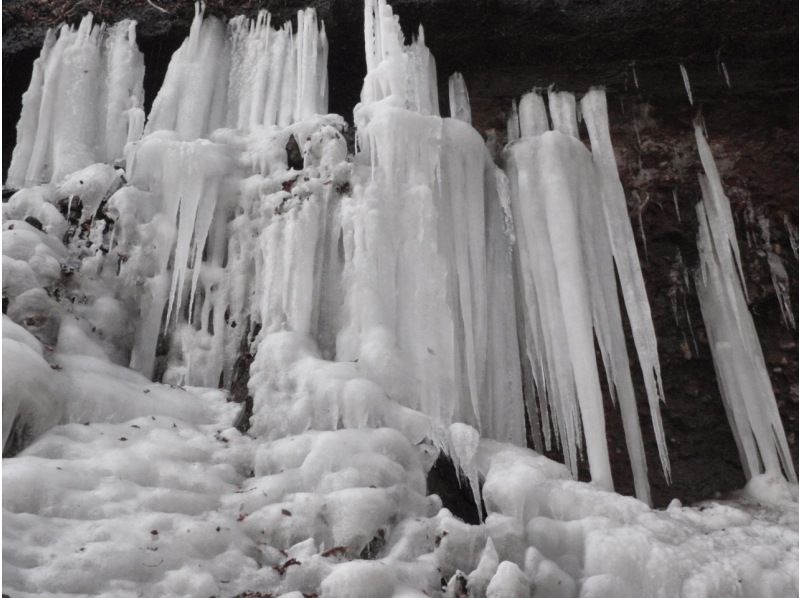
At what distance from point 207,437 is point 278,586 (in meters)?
1.03

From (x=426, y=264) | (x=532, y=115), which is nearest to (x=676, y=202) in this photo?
(x=532, y=115)

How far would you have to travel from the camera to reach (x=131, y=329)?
4.43 m

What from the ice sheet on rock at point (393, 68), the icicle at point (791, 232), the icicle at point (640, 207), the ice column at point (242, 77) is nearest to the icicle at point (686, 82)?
the icicle at point (640, 207)

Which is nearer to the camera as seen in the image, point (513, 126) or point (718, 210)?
point (718, 210)

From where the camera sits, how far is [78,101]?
5.86 m

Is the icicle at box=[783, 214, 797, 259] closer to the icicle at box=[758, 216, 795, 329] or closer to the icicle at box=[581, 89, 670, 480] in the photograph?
the icicle at box=[758, 216, 795, 329]

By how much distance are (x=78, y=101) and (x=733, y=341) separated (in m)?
5.22

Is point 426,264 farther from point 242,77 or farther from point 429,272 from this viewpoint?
point 242,77

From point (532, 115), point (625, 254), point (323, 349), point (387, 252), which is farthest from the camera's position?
point (532, 115)

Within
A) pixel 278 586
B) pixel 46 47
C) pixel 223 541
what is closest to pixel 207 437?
pixel 223 541

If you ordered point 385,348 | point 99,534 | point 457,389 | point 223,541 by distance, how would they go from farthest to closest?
1. point 457,389
2. point 385,348
3. point 223,541
4. point 99,534

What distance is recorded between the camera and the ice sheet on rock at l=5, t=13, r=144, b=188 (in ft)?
18.6

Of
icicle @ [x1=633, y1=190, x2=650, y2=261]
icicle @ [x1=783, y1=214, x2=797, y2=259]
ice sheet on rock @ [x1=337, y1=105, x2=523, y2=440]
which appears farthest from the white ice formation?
icicle @ [x1=783, y1=214, x2=797, y2=259]

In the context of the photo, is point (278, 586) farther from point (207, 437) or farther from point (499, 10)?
point (499, 10)
